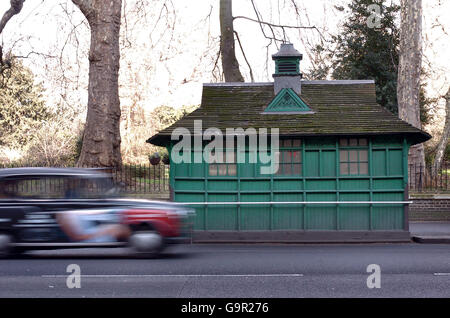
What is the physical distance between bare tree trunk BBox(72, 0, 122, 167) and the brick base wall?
10.1 m

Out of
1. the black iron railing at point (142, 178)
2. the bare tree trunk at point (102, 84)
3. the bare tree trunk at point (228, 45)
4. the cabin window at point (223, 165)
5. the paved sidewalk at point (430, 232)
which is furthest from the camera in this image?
the bare tree trunk at point (228, 45)

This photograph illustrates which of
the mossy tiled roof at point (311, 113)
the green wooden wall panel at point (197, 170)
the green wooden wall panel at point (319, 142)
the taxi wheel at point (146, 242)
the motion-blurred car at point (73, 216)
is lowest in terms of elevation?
the taxi wheel at point (146, 242)

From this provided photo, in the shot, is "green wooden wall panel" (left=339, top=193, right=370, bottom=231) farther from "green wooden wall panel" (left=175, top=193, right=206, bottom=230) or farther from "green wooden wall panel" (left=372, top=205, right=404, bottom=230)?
"green wooden wall panel" (left=175, top=193, right=206, bottom=230)

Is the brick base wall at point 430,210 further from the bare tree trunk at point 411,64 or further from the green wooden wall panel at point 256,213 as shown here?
the green wooden wall panel at point 256,213

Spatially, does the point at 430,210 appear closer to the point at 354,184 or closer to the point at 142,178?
the point at 354,184

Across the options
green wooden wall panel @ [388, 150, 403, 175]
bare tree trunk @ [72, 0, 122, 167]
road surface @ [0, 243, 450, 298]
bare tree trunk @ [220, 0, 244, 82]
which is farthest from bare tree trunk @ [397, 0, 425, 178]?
bare tree trunk @ [72, 0, 122, 167]

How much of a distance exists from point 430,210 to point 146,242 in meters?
12.0

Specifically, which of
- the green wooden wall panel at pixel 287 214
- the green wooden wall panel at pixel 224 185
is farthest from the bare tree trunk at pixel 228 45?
the green wooden wall panel at pixel 287 214

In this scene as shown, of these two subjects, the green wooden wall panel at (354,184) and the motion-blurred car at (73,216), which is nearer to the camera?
the motion-blurred car at (73,216)

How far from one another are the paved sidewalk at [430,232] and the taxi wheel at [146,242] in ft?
25.2

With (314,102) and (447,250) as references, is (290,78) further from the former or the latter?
(447,250)

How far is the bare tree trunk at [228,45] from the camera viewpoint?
25.0 metres

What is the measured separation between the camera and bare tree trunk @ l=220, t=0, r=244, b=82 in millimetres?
25000

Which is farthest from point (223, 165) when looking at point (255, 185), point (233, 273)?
point (233, 273)
